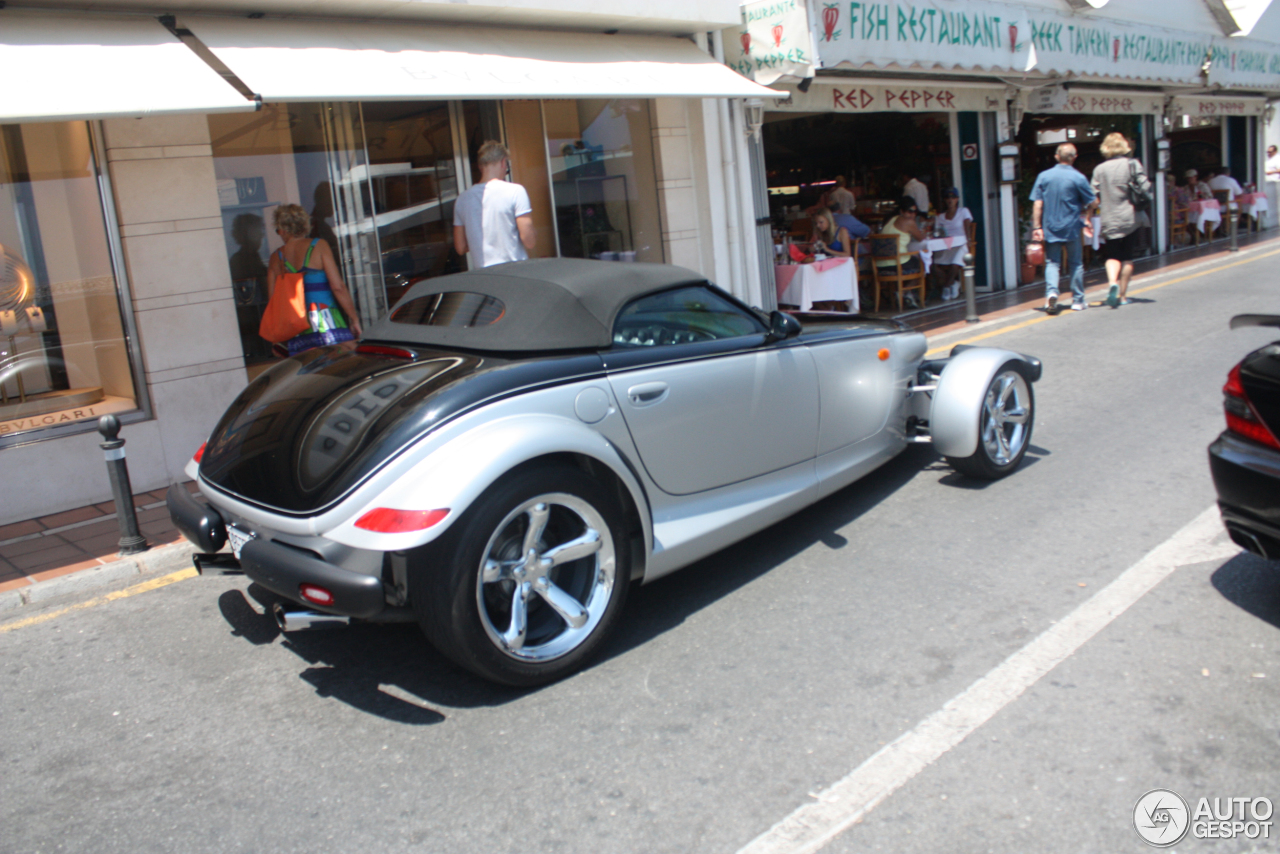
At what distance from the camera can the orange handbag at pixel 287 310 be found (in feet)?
21.6

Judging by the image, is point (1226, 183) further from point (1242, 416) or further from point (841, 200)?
point (1242, 416)

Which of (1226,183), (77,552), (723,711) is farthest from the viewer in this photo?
(1226,183)

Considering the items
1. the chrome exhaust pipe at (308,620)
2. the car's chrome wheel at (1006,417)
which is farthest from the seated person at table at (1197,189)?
the chrome exhaust pipe at (308,620)

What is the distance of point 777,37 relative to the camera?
966 cm

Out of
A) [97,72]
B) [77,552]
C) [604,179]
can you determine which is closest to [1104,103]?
[604,179]

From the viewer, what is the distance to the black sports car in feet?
10.6

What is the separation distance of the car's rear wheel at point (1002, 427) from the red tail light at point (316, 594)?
11.2ft

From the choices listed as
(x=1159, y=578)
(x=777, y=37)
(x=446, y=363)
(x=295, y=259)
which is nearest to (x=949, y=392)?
(x=1159, y=578)

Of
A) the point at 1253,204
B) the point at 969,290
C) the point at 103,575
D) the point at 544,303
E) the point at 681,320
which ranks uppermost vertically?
the point at 1253,204

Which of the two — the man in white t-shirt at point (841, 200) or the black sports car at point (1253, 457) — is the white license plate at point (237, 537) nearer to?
the black sports car at point (1253, 457)

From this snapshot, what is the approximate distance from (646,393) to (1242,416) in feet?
6.94

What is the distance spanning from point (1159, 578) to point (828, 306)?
820 cm

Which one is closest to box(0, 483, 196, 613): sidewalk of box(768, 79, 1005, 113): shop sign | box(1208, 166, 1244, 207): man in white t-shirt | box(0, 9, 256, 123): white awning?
box(0, 9, 256, 123): white awning

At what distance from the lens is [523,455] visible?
3.23m
